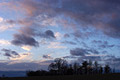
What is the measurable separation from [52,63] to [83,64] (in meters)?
28.2

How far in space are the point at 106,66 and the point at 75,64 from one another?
3110 cm

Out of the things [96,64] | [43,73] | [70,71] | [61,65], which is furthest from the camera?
[96,64]

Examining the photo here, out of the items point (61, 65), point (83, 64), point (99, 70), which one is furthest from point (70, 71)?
point (99, 70)

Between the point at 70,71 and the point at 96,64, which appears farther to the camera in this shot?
the point at 96,64

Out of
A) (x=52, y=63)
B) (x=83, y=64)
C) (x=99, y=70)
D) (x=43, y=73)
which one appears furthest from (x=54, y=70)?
(x=99, y=70)

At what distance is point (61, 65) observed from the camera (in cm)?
14362

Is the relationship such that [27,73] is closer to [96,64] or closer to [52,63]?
[52,63]

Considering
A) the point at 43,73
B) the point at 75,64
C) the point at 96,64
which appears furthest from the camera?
the point at 96,64

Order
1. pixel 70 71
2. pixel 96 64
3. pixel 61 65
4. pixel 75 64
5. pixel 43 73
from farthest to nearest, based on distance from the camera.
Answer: pixel 96 64
pixel 75 64
pixel 61 65
pixel 70 71
pixel 43 73

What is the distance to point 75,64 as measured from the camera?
153125mm

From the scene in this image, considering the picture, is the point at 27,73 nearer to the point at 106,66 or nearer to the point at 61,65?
the point at 61,65

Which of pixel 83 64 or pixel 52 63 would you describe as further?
pixel 83 64

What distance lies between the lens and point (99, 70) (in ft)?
525

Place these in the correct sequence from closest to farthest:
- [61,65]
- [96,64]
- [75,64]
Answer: [61,65] < [75,64] < [96,64]
